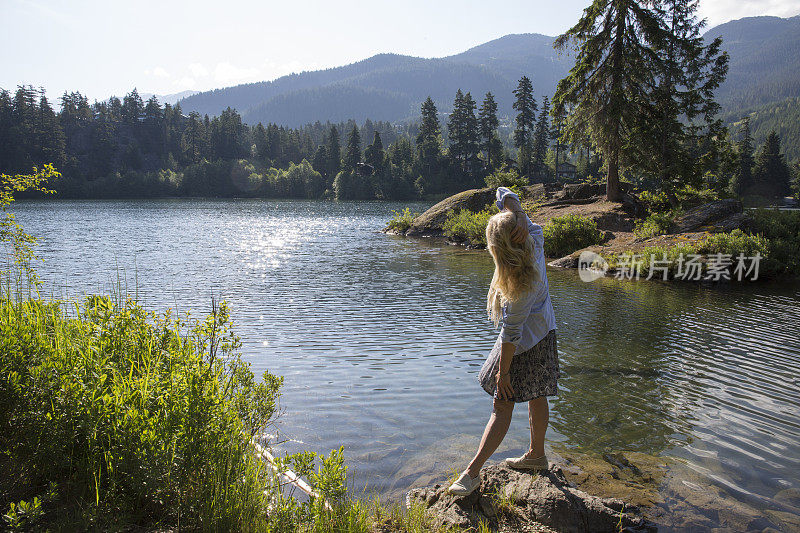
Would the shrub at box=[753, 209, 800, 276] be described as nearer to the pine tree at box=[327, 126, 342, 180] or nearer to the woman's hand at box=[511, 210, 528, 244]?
the woman's hand at box=[511, 210, 528, 244]

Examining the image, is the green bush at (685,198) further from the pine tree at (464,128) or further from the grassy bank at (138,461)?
the pine tree at (464,128)

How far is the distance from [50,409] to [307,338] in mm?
6608

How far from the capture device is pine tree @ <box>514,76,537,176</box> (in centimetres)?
8675

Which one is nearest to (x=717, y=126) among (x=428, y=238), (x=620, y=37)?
(x=620, y=37)

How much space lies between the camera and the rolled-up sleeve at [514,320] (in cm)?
408

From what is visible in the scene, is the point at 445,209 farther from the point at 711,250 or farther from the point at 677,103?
the point at 711,250

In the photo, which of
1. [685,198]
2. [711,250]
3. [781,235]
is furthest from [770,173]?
[711,250]

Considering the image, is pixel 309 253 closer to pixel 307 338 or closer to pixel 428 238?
pixel 428 238

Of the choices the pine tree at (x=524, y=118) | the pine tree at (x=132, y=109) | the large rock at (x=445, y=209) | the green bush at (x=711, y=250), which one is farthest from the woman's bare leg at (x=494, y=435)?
the pine tree at (x=132, y=109)

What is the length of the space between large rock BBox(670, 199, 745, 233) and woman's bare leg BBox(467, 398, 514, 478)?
1891cm

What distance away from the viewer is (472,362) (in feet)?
28.6

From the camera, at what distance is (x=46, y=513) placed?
3.16 metres

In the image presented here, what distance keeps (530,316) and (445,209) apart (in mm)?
31272

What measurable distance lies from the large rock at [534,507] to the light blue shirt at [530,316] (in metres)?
1.19
